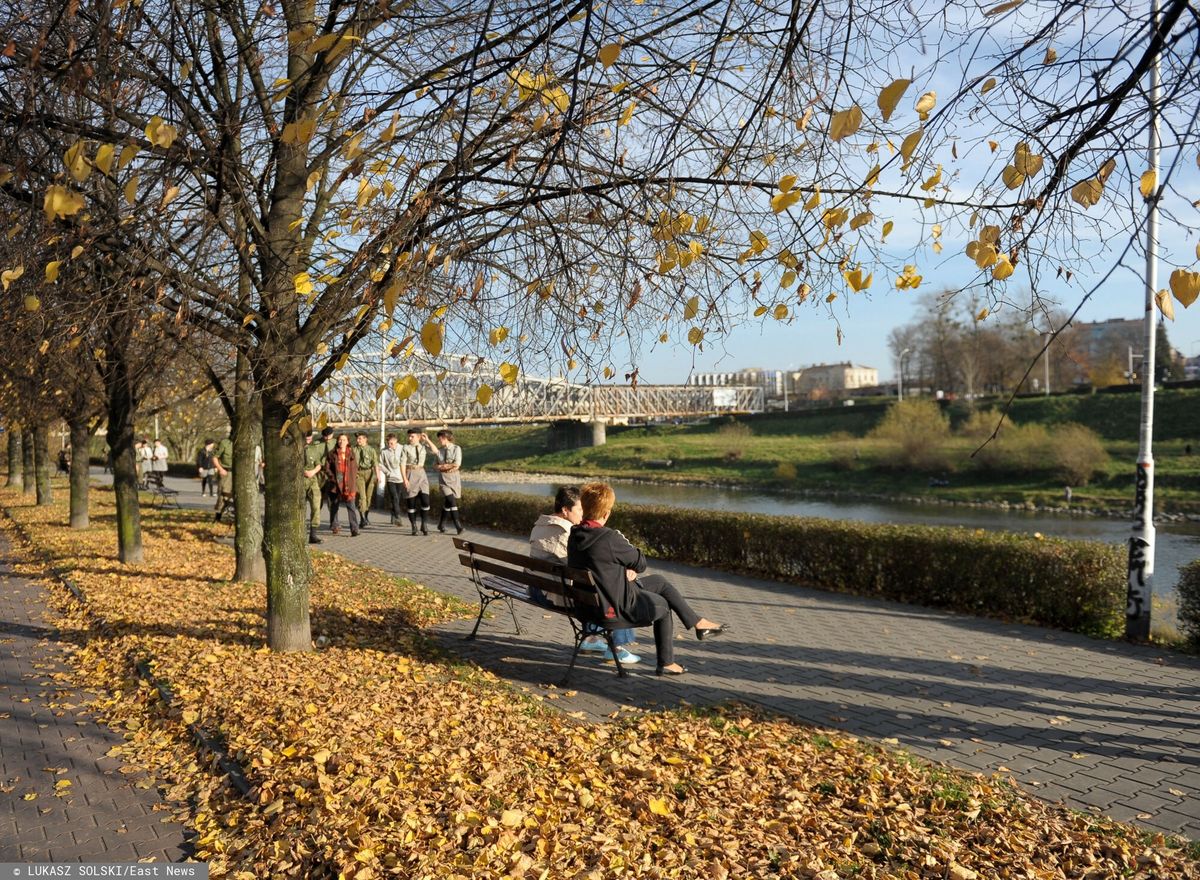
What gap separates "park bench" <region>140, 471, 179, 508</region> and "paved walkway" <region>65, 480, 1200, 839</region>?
55.7 feet

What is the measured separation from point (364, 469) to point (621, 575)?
1074 centimetres

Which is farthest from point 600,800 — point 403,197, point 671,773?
point 403,197

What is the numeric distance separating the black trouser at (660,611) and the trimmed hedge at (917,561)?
3764 mm

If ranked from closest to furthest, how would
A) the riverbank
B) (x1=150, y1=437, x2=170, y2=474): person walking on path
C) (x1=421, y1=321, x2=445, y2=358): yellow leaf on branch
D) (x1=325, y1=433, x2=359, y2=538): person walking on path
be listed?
(x1=421, y1=321, x2=445, y2=358): yellow leaf on branch
(x1=325, y1=433, x2=359, y2=538): person walking on path
(x1=150, y1=437, x2=170, y2=474): person walking on path
the riverbank

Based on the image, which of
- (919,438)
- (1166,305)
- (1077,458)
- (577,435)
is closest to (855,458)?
(919,438)

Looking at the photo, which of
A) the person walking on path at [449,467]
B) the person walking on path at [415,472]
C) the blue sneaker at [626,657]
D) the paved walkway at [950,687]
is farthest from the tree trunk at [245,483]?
the person walking on path at [415,472]

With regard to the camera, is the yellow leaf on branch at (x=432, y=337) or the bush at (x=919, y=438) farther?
the bush at (x=919, y=438)

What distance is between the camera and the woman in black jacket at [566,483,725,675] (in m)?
5.90

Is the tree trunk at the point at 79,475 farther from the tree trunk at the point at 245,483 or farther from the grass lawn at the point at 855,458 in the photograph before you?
the grass lawn at the point at 855,458

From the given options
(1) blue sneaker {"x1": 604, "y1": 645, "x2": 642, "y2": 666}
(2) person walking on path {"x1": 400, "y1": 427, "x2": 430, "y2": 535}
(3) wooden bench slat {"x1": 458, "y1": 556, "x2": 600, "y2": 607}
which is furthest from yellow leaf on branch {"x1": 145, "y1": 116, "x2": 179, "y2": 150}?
(2) person walking on path {"x1": 400, "y1": 427, "x2": 430, "y2": 535}

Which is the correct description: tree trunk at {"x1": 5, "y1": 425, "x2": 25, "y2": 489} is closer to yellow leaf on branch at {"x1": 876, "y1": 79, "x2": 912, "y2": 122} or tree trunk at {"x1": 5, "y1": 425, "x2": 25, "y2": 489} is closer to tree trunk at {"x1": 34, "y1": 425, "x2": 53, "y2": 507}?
tree trunk at {"x1": 34, "y1": 425, "x2": 53, "y2": 507}

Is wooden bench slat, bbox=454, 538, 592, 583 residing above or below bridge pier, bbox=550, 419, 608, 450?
below

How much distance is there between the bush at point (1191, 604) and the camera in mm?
7188

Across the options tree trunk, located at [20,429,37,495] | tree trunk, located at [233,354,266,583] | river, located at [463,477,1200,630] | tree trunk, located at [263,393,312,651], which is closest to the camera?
tree trunk, located at [263,393,312,651]
